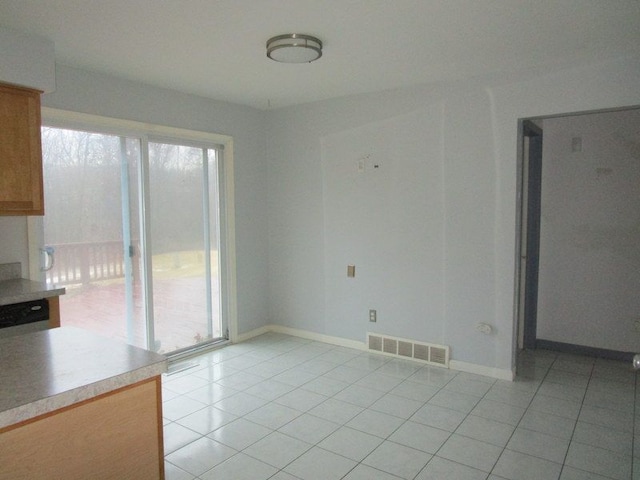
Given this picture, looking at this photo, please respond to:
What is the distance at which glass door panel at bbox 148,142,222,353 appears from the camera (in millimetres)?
3984

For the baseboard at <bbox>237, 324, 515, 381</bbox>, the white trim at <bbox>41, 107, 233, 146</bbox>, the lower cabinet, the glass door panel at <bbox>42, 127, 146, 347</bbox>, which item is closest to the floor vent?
the baseboard at <bbox>237, 324, 515, 381</bbox>

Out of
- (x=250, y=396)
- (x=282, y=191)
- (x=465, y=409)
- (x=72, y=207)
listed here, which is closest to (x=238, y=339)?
(x=250, y=396)

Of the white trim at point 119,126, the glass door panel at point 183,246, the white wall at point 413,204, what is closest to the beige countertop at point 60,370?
the white trim at point 119,126

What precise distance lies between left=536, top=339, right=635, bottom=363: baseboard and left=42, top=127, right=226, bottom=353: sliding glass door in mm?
3265

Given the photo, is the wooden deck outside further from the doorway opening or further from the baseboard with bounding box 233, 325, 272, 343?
the doorway opening

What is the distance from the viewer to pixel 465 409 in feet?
10.0

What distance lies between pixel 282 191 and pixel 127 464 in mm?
3624

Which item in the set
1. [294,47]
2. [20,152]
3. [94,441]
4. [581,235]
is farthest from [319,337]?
[94,441]

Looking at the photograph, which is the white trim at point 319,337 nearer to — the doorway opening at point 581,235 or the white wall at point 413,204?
the white wall at point 413,204

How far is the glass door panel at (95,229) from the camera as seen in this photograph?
3.29 metres

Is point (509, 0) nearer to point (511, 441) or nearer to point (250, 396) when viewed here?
point (511, 441)

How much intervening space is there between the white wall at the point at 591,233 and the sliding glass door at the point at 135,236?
331 cm

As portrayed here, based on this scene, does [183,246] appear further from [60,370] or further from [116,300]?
[60,370]

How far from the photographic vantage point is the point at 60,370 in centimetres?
138
